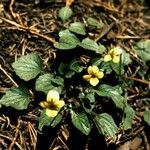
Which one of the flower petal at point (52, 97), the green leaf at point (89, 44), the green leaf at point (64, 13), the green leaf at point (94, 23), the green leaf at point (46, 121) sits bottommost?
the green leaf at point (46, 121)

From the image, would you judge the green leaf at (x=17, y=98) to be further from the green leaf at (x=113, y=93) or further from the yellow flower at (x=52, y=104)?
the green leaf at (x=113, y=93)

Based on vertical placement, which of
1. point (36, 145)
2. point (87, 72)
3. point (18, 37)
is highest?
point (18, 37)

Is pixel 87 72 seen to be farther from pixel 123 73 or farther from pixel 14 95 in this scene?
pixel 14 95

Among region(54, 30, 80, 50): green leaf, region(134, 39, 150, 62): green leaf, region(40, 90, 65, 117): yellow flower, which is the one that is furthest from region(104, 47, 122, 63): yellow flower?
region(40, 90, 65, 117): yellow flower

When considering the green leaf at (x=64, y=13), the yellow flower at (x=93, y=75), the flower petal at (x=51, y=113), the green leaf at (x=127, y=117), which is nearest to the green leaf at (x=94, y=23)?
the green leaf at (x=64, y=13)

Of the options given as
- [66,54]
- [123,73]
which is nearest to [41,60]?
[66,54]

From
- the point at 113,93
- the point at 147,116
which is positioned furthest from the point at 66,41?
the point at 147,116

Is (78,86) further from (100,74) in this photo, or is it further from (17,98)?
(17,98)
